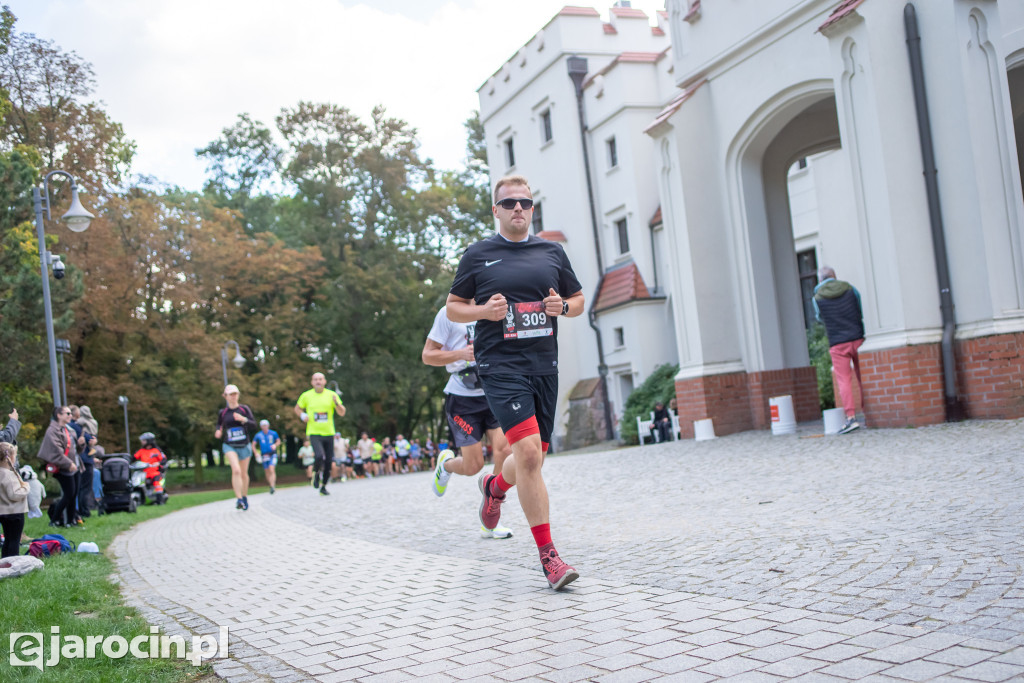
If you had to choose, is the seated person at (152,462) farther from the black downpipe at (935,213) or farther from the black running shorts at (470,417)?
the black downpipe at (935,213)

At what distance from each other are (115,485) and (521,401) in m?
14.5

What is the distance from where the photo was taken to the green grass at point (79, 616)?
4.16m

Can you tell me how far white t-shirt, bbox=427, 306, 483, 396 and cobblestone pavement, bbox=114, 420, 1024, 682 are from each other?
124cm

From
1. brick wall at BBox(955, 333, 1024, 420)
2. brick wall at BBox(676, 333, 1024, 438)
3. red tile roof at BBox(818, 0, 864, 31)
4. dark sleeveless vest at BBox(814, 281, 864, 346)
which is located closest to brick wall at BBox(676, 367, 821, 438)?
brick wall at BBox(676, 333, 1024, 438)

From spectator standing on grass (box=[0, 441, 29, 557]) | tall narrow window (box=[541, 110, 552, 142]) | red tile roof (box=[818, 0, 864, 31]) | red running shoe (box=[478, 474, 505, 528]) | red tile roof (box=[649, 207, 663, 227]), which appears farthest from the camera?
tall narrow window (box=[541, 110, 552, 142])

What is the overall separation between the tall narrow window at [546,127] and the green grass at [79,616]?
91.2 ft

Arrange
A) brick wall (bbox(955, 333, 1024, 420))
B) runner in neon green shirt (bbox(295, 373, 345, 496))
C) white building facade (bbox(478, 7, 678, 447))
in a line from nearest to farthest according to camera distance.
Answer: brick wall (bbox(955, 333, 1024, 420)) → runner in neon green shirt (bbox(295, 373, 345, 496)) → white building facade (bbox(478, 7, 678, 447))

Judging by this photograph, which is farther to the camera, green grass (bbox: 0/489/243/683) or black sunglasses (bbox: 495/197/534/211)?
black sunglasses (bbox: 495/197/534/211)

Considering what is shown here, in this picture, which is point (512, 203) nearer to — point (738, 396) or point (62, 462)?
point (62, 462)

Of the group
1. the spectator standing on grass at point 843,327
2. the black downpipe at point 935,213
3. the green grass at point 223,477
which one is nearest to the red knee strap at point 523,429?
the black downpipe at point 935,213

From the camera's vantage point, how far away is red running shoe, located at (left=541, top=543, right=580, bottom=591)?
508cm

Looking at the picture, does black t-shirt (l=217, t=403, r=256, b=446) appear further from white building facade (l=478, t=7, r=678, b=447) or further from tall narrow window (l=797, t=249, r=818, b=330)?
white building facade (l=478, t=7, r=678, b=447)

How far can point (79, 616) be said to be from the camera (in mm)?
5652

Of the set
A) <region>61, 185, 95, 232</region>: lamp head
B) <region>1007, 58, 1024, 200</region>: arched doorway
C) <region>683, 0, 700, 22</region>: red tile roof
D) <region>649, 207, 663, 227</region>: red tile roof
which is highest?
<region>683, 0, 700, 22</region>: red tile roof
